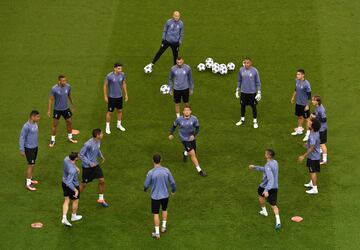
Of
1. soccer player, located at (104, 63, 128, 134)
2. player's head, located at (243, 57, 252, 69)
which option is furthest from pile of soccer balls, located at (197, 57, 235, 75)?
soccer player, located at (104, 63, 128, 134)

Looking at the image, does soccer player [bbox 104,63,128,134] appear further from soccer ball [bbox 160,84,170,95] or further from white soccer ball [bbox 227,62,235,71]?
white soccer ball [bbox 227,62,235,71]

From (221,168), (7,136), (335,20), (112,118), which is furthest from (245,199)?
(335,20)

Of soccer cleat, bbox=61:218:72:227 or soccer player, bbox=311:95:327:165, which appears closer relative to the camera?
soccer cleat, bbox=61:218:72:227

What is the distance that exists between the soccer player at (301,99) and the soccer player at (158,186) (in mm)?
6609

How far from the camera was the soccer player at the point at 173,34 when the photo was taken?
30920 millimetres

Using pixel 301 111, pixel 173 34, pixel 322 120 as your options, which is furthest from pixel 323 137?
pixel 173 34

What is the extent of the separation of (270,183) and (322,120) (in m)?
3.83

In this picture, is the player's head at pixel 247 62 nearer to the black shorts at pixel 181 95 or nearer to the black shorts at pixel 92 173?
the black shorts at pixel 181 95

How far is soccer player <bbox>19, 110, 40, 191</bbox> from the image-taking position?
25.4 m

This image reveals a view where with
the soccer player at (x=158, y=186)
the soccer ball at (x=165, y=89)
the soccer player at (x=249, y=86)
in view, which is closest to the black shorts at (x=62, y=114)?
the soccer ball at (x=165, y=89)

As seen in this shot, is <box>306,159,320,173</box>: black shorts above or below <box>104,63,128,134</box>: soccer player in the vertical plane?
below

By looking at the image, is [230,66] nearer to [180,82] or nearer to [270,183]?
[180,82]

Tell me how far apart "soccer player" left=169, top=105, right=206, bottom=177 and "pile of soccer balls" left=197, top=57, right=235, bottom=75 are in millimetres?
5938

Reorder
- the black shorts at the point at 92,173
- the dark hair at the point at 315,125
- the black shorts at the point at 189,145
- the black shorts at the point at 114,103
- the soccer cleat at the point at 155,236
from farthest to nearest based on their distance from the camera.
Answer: the black shorts at the point at 114,103 → the black shorts at the point at 189,145 → the black shorts at the point at 92,173 → the dark hair at the point at 315,125 → the soccer cleat at the point at 155,236
